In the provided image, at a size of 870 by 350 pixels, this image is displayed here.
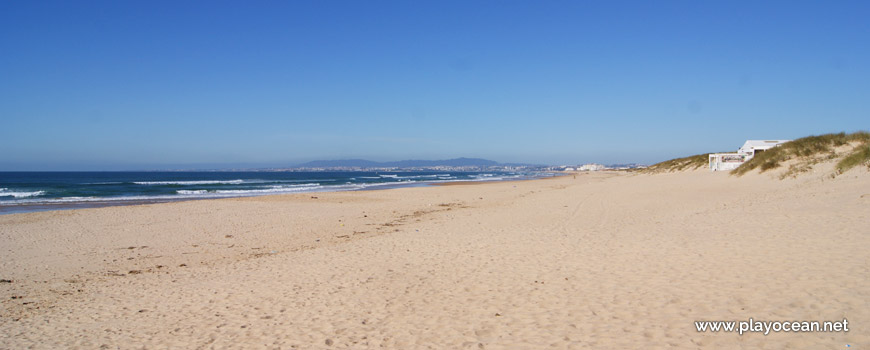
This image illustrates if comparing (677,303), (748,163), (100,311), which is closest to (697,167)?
(748,163)

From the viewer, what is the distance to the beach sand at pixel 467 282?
4.98m

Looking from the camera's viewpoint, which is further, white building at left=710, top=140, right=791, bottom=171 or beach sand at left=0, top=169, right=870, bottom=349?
white building at left=710, top=140, right=791, bottom=171

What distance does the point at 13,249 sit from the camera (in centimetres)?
1173

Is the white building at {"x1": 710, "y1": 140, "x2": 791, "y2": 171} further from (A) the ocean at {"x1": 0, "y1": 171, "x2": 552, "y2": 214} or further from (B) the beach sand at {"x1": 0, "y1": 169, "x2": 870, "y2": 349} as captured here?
(A) the ocean at {"x1": 0, "y1": 171, "x2": 552, "y2": 214}

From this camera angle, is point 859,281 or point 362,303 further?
point 362,303

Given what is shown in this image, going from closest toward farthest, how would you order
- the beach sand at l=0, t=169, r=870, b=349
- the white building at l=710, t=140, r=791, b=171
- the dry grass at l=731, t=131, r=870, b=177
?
1. the beach sand at l=0, t=169, r=870, b=349
2. the dry grass at l=731, t=131, r=870, b=177
3. the white building at l=710, t=140, r=791, b=171

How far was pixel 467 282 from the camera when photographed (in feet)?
23.8

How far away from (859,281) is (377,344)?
18.3 ft

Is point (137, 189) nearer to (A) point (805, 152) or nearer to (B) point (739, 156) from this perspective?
(A) point (805, 152)

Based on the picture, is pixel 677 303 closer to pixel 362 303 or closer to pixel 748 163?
pixel 362 303

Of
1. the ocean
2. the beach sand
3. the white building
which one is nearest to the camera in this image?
the beach sand

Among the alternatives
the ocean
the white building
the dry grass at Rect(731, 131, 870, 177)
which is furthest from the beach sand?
the white building

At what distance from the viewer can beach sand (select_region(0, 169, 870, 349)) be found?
4.98m

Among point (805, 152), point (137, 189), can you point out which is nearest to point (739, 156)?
point (805, 152)
